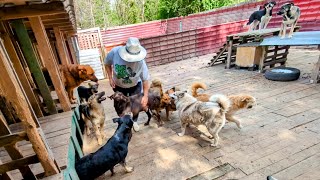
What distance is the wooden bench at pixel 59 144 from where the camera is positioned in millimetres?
2045

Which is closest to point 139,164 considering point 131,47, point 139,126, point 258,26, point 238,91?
point 139,126

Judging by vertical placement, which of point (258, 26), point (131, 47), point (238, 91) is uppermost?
point (131, 47)

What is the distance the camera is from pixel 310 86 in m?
5.41

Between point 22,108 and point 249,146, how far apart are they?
10.5 ft

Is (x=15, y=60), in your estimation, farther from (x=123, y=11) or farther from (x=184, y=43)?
(x=123, y=11)

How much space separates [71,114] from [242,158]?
9.24 ft

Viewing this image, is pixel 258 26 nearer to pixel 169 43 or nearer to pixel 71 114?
pixel 169 43

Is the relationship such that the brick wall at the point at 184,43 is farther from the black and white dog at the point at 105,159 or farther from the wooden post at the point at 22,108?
the wooden post at the point at 22,108

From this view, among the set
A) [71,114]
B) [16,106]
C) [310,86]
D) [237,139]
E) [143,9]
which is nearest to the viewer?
[16,106]

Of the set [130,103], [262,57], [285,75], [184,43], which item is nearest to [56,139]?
[130,103]

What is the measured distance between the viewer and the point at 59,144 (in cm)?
242

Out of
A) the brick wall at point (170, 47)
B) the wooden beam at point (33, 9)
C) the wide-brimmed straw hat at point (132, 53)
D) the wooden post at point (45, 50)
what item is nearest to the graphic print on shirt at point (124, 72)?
the wide-brimmed straw hat at point (132, 53)

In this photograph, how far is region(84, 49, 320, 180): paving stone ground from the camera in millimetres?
2863

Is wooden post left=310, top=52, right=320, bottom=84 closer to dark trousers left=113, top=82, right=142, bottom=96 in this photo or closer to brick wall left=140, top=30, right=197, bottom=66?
dark trousers left=113, top=82, right=142, bottom=96
